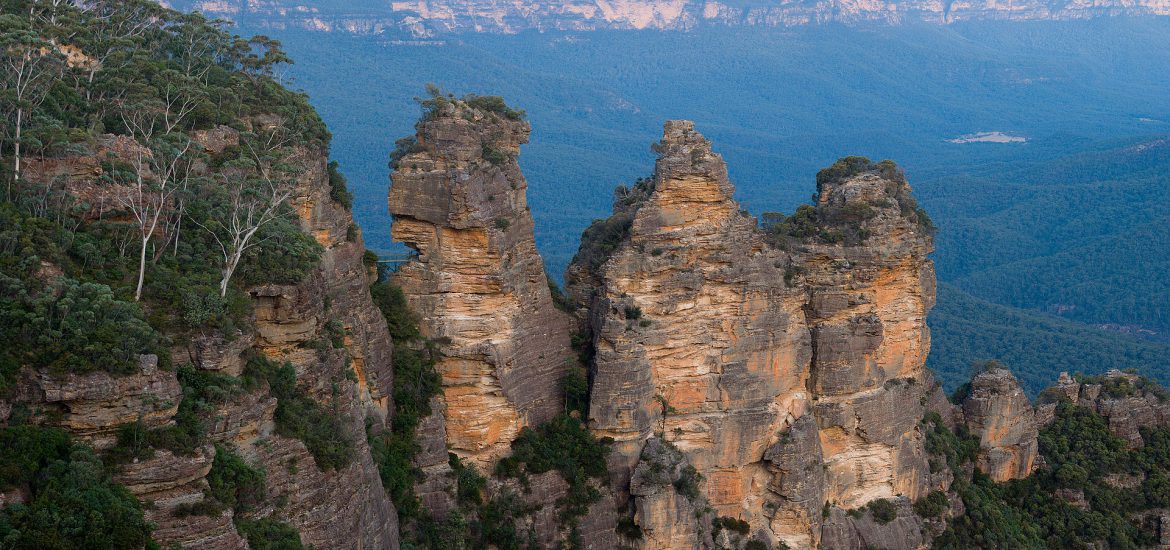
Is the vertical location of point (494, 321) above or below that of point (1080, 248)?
above

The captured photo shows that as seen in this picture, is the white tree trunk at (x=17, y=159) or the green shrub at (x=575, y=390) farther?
the green shrub at (x=575, y=390)

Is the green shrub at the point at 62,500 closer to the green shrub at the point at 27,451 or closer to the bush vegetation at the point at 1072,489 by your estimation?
the green shrub at the point at 27,451

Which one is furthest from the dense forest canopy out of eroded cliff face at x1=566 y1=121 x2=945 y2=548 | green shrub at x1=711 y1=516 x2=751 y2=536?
green shrub at x1=711 y1=516 x2=751 y2=536

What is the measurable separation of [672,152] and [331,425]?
16.0 metres

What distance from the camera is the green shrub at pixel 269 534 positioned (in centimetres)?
2503

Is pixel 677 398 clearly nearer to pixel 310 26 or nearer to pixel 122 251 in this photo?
pixel 122 251

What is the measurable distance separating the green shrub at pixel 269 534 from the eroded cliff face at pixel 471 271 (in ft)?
35.8

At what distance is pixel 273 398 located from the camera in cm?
2658

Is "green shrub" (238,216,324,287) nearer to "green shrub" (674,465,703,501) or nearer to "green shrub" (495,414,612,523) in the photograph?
"green shrub" (495,414,612,523)

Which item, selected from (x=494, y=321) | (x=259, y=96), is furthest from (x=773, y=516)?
(x=259, y=96)

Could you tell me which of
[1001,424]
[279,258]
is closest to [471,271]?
[279,258]

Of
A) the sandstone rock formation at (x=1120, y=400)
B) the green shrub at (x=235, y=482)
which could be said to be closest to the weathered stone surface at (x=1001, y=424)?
the sandstone rock formation at (x=1120, y=400)

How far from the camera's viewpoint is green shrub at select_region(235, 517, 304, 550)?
25031mm

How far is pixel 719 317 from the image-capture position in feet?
132
